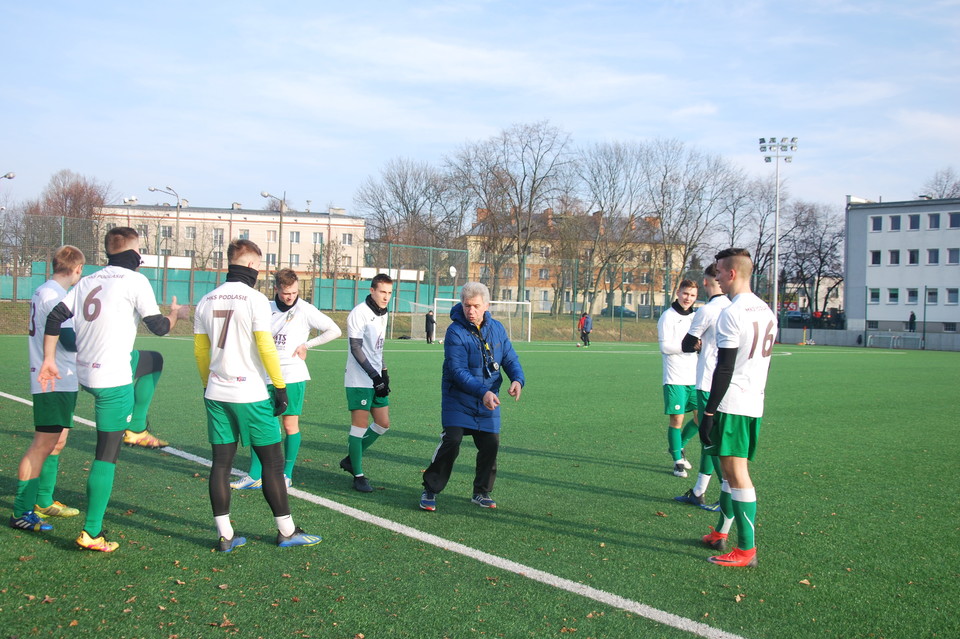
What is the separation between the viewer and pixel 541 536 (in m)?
5.41

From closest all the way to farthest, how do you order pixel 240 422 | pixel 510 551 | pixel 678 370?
1. pixel 240 422
2. pixel 510 551
3. pixel 678 370

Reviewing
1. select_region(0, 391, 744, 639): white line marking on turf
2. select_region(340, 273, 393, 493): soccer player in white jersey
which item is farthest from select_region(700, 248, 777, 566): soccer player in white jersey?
select_region(340, 273, 393, 493): soccer player in white jersey

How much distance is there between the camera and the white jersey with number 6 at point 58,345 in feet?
16.6

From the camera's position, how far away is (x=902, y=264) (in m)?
62.8

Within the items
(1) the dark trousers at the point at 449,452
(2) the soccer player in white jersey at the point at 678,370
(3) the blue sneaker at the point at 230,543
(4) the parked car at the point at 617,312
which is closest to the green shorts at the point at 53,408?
(3) the blue sneaker at the point at 230,543

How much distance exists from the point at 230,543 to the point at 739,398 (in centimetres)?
344

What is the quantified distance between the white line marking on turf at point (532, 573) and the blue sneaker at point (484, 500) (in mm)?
879

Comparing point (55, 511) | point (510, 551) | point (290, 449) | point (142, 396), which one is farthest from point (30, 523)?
point (510, 551)

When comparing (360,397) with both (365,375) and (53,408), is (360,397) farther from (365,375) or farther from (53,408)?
(53,408)

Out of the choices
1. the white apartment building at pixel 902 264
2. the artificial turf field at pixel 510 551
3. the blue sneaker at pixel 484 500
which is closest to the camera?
the artificial turf field at pixel 510 551

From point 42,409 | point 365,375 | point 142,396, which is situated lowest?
point 142,396

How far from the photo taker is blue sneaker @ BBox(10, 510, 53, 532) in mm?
5039

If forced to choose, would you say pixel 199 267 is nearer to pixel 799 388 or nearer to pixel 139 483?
pixel 799 388

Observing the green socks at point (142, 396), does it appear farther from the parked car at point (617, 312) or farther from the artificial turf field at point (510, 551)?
the parked car at point (617, 312)
